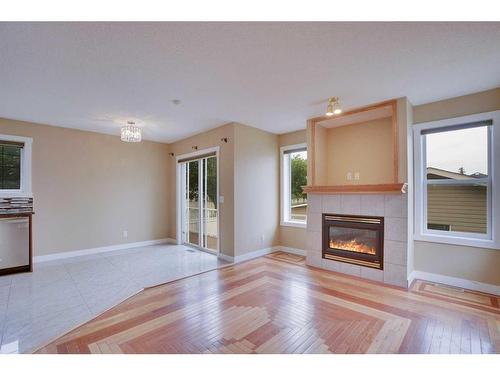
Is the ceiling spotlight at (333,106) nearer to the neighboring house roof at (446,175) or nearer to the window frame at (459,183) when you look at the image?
the window frame at (459,183)

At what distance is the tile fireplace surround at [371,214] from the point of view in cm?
319

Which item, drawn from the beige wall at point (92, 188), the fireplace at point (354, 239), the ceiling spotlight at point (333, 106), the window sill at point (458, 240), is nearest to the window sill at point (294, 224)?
the fireplace at point (354, 239)

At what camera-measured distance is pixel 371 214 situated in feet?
11.3

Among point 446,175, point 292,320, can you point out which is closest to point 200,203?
point 292,320

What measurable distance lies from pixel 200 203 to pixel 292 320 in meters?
3.52

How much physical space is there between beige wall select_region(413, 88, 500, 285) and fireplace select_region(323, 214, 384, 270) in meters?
0.58

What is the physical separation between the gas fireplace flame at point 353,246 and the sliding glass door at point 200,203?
91.9 inches

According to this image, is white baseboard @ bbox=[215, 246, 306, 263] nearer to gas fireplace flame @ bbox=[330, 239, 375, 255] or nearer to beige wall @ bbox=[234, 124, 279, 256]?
beige wall @ bbox=[234, 124, 279, 256]

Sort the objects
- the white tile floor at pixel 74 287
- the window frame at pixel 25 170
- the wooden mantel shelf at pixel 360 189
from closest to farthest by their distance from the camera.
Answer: the white tile floor at pixel 74 287 → the wooden mantel shelf at pixel 360 189 → the window frame at pixel 25 170

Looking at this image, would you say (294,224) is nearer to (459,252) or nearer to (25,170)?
(459,252)
